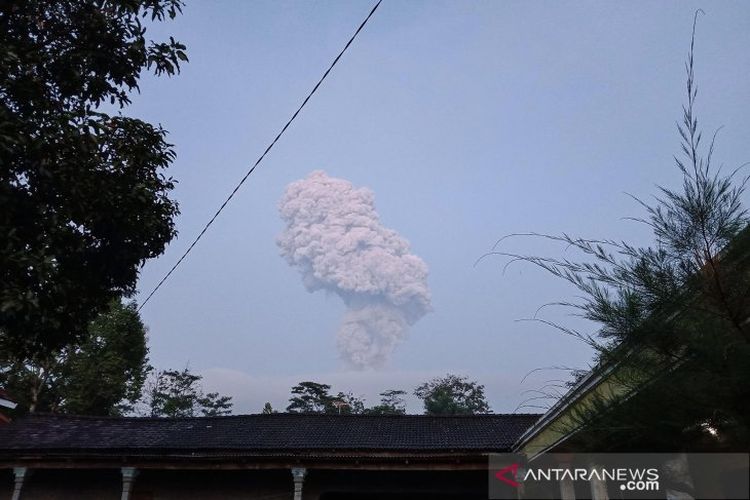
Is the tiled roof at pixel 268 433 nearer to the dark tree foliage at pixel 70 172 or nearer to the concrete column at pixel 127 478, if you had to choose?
the concrete column at pixel 127 478

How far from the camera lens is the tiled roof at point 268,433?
12789 millimetres

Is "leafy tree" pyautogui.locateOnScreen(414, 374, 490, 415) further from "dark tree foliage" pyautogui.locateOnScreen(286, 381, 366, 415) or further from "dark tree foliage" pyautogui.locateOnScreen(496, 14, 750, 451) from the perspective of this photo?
"dark tree foliage" pyautogui.locateOnScreen(496, 14, 750, 451)

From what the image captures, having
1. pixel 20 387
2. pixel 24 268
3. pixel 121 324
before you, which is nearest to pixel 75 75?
pixel 24 268

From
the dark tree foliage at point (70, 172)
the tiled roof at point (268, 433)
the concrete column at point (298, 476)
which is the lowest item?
the concrete column at point (298, 476)

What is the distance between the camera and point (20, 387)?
29.7 meters

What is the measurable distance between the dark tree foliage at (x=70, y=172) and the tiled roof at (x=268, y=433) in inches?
232

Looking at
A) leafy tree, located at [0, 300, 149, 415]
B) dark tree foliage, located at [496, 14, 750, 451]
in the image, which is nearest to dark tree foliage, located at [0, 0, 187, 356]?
dark tree foliage, located at [496, 14, 750, 451]

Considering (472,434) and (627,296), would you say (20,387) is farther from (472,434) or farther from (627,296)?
(627,296)

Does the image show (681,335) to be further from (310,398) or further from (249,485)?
(310,398)

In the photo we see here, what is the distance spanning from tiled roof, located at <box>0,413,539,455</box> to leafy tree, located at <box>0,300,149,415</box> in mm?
13559

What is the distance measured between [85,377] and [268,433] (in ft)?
64.2

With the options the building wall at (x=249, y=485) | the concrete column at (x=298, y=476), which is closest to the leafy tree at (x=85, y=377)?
the building wall at (x=249, y=485)

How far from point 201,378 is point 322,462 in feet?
186

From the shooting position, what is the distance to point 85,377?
28656mm
